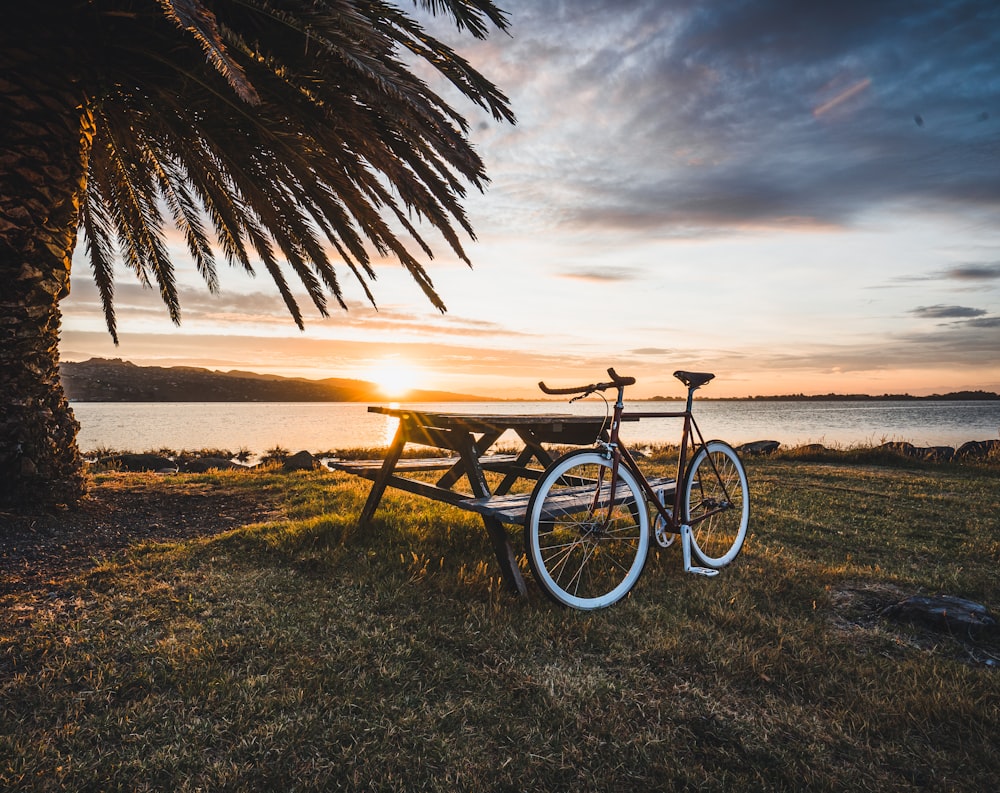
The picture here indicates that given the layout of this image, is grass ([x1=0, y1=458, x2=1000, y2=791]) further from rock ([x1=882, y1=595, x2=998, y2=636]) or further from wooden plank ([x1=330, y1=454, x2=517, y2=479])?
wooden plank ([x1=330, y1=454, x2=517, y2=479])

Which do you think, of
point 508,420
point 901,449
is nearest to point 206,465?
point 508,420

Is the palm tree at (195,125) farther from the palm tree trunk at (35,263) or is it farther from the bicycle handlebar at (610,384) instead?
the bicycle handlebar at (610,384)

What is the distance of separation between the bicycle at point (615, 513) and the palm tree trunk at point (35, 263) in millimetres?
4693

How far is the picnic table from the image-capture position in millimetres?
3490

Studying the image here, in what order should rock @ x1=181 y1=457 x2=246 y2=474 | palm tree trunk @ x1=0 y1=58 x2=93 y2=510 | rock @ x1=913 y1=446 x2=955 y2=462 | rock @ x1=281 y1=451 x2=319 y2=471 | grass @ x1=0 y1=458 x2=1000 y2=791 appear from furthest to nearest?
rock @ x1=913 y1=446 x2=955 y2=462 → rock @ x1=181 y1=457 x2=246 y2=474 → rock @ x1=281 y1=451 x2=319 y2=471 → palm tree trunk @ x1=0 y1=58 x2=93 y2=510 → grass @ x1=0 y1=458 x2=1000 y2=791

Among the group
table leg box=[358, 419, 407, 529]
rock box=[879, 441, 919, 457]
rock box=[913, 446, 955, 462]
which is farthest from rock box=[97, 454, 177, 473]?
rock box=[913, 446, 955, 462]

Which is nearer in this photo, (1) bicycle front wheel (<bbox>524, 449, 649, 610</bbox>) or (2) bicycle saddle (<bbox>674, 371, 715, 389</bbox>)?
(1) bicycle front wheel (<bbox>524, 449, 649, 610</bbox>)

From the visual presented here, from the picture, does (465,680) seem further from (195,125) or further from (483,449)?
(195,125)

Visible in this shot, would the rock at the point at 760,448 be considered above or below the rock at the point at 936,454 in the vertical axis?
below

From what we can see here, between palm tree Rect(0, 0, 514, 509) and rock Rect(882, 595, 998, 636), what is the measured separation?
4.72 metres

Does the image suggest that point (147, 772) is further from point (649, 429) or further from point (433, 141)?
point (649, 429)

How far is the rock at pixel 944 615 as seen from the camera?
125 inches

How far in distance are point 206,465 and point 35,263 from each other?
6.51 meters

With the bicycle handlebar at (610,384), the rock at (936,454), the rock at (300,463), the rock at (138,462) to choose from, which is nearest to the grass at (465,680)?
the bicycle handlebar at (610,384)
